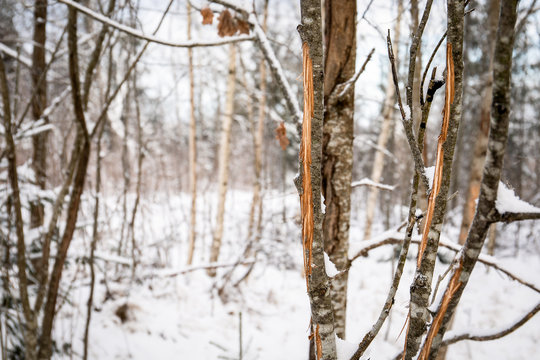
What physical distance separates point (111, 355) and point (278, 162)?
13.7 m

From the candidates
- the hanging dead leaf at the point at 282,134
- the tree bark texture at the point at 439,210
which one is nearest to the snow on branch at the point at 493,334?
the tree bark texture at the point at 439,210

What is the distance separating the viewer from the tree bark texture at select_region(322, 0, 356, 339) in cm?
130

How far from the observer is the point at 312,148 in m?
0.57

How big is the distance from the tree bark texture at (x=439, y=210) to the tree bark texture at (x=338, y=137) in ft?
2.14

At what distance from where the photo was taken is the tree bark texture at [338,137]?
130cm

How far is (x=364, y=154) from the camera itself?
16.6m

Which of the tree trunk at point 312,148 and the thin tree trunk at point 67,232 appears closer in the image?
the tree trunk at point 312,148

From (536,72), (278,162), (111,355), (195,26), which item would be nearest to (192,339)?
(111,355)

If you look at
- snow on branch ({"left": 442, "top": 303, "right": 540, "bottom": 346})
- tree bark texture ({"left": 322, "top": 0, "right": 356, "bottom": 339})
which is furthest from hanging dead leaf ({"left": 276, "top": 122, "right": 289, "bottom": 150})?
snow on branch ({"left": 442, "top": 303, "right": 540, "bottom": 346})

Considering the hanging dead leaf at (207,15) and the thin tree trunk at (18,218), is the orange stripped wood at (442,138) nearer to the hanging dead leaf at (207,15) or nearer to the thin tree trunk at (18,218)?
the hanging dead leaf at (207,15)

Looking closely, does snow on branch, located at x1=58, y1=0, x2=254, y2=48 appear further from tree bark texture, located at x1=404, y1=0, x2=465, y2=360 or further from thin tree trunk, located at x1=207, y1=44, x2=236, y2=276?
thin tree trunk, located at x1=207, y1=44, x2=236, y2=276

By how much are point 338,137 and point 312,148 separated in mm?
779

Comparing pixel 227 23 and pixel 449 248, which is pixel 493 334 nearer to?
pixel 449 248

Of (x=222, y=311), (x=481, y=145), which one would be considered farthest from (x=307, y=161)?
(x=222, y=311)
